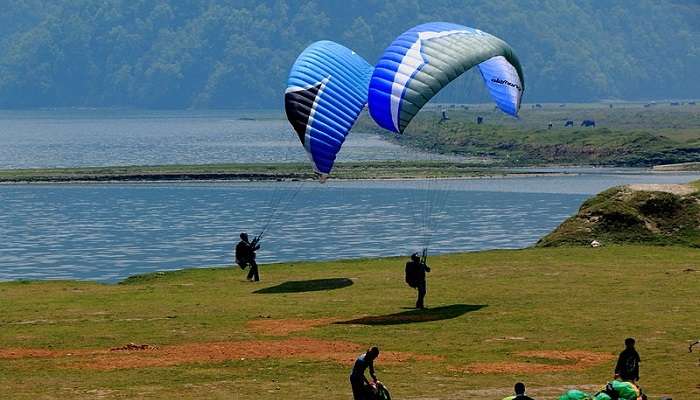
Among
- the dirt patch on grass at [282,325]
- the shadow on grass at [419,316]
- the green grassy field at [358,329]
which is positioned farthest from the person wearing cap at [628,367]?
the dirt patch on grass at [282,325]

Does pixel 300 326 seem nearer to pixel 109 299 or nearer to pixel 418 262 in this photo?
pixel 418 262

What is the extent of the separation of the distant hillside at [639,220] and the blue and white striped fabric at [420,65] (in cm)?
1842

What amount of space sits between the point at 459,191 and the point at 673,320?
93.3 meters

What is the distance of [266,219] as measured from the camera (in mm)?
107562

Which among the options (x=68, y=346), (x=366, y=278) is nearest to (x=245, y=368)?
(x=68, y=346)

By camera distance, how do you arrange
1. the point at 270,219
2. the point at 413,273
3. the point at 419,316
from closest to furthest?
1. the point at 419,316
2. the point at 413,273
3. the point at 270,219

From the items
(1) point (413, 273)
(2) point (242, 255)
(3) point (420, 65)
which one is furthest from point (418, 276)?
(2) point (242, 255)

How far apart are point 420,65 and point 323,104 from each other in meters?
5.75

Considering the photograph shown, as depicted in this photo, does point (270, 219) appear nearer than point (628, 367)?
No

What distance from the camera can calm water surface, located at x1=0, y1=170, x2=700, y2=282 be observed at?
270 ft

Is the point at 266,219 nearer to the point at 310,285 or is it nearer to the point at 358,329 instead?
the point at 310,285

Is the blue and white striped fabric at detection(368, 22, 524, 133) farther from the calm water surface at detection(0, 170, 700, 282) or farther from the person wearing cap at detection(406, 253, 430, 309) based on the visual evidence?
the calm water surface at detection(0, 170, 700, 282)

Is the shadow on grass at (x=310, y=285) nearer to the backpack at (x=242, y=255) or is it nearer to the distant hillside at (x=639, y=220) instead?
the backpack at (x=242, y=255)

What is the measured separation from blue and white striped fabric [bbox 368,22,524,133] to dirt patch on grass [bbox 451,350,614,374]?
8.75m
